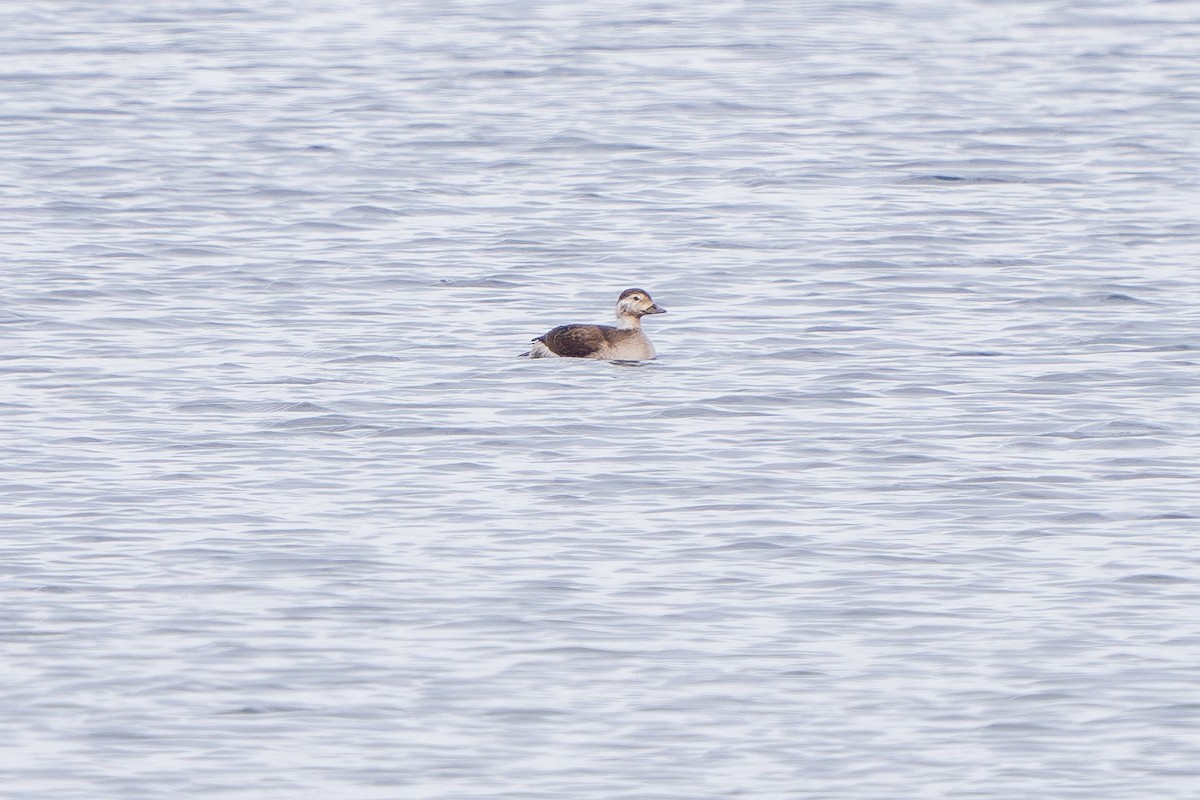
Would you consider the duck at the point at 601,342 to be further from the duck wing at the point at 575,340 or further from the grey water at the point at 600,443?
the grey water at the point at 600,443

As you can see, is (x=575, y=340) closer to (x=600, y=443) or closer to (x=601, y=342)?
(x=601, y=342)

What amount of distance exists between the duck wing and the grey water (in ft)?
0.46

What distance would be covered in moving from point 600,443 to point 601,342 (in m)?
2.64

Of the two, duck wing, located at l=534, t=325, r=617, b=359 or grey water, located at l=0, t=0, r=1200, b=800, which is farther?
duck wing, located at l=534, t=325, r=617, b=359

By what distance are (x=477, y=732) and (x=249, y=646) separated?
1562 millimetres

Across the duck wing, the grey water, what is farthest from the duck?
the grey water

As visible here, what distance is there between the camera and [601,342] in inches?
750

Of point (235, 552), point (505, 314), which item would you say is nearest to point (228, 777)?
point (235, 552)

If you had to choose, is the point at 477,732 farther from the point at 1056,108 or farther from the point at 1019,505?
the point at 1056,108

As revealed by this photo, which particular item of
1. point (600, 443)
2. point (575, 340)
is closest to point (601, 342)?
point (575, 340)

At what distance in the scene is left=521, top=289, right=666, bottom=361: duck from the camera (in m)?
19.0

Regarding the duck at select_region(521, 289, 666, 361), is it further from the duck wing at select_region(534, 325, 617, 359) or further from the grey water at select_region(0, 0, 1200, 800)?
the grey water at select_region(0, 0, 1200, 800)

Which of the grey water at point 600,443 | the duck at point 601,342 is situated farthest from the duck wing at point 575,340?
the grey water at point 600,443

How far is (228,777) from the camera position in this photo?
35.0ft
